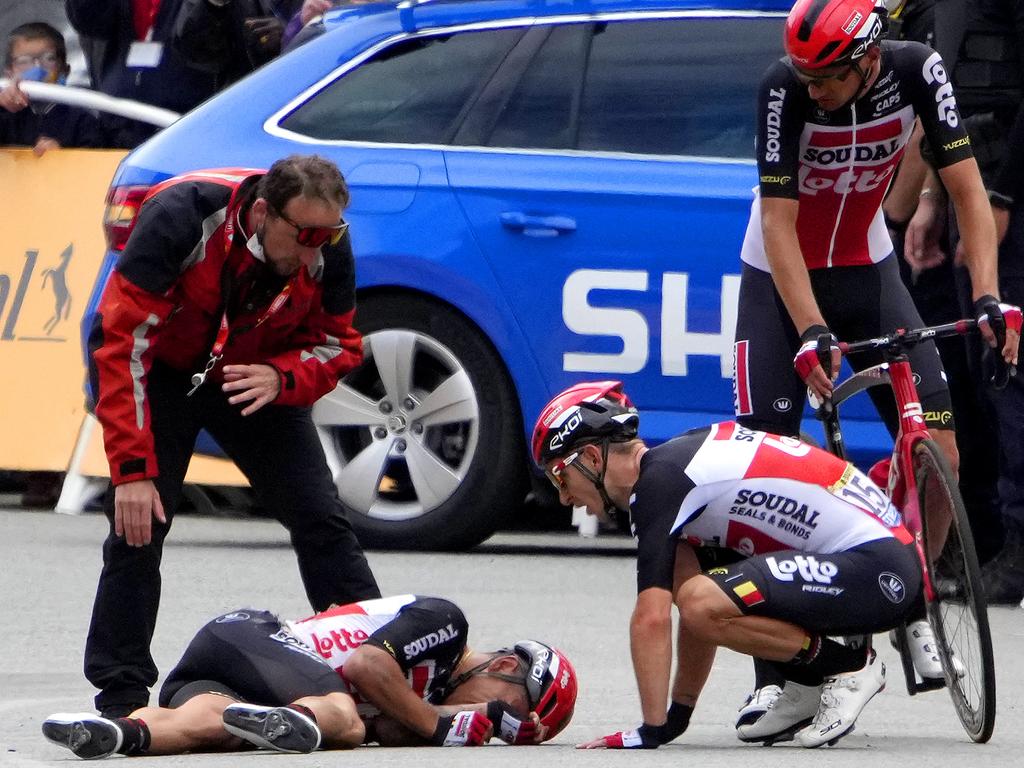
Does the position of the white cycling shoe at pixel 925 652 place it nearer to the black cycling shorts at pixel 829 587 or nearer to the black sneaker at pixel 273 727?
the black cycling shorts at pixel 829 587

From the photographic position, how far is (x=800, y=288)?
6.12 m

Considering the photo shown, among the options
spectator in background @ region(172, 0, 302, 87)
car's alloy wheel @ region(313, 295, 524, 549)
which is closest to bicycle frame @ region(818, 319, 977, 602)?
car's alloy wheel @ region(313, 295, 524, 549)

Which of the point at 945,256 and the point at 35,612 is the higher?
the point at 945,256

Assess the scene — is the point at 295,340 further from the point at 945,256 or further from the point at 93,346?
the point at 945,256

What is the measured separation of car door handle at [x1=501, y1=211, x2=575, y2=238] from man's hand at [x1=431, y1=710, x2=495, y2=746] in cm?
313

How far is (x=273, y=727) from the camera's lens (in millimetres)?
5332

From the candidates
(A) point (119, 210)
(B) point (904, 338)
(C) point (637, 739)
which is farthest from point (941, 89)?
(A) point (119, 210)

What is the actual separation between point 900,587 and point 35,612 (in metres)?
3.35

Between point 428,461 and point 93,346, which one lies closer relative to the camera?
point 93,346

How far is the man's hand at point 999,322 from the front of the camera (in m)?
5.91

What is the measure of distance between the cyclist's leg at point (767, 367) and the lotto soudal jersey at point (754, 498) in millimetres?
463

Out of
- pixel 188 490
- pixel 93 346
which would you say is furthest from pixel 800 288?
pixel 188 490

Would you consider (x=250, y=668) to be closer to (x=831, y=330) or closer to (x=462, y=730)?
(x=462, y=730)

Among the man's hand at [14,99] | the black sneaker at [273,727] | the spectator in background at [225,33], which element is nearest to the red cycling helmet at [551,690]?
the black sneaker at [273,727]
